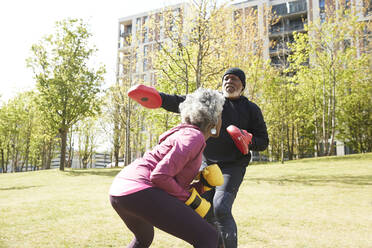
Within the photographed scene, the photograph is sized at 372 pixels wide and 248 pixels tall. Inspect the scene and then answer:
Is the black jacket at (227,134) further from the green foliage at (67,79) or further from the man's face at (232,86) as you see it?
the green foliage at (67,79)

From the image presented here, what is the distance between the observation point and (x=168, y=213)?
6.71 ft

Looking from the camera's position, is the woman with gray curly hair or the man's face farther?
the man's face

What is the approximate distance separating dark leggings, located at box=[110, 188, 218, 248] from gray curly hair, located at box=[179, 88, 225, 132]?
64 cm

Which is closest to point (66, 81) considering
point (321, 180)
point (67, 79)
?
point (67, 79)

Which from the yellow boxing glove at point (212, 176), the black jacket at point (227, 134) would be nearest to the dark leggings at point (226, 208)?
the black jacket at point (227, 134)

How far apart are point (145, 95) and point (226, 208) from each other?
149 centimetres

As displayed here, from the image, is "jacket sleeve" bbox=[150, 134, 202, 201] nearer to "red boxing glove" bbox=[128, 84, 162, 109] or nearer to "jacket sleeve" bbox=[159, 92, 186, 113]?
"red boxing glove" bbox=[128, 84, 162, 109]

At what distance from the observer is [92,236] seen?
5.04 metres

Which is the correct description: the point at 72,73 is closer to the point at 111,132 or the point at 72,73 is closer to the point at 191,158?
the point at 111,132

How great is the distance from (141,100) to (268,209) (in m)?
5.68

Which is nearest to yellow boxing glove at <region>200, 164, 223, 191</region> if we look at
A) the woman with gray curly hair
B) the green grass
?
the woman with gray curly hair

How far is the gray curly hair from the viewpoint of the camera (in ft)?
7.81

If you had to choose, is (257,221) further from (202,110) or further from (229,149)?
(202,110)

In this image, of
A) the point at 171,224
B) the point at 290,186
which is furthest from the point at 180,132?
the point at 290,186
